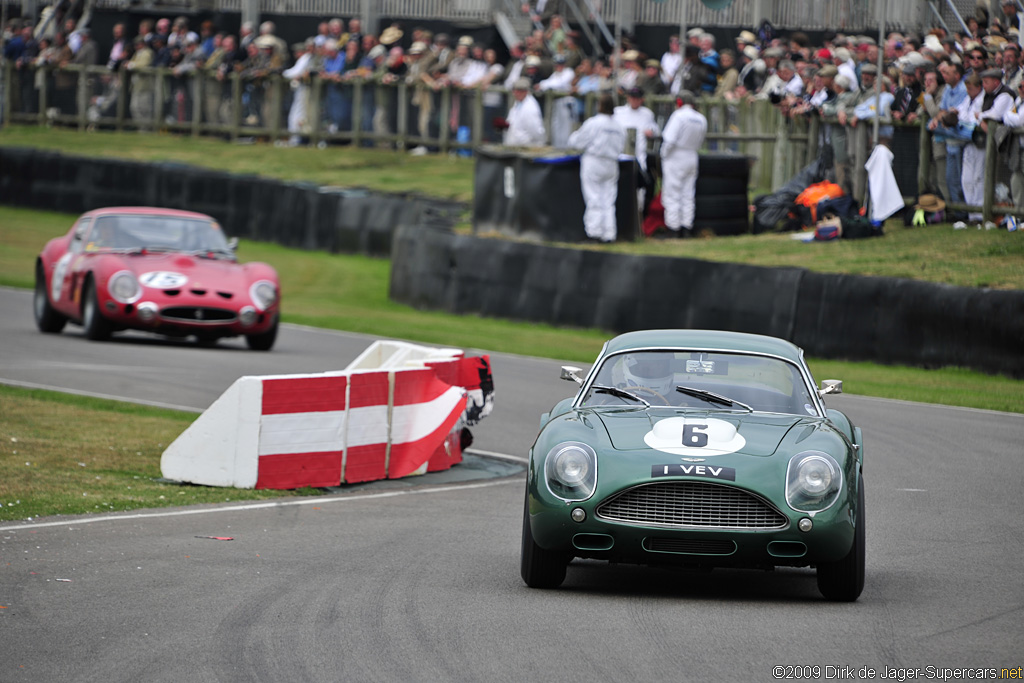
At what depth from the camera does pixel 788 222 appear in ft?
69.9

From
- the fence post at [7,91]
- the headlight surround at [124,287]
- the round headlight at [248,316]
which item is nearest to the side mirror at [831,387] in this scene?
the round headlight at [248,316]

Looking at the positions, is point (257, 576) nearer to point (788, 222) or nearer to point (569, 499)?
point (569, 499)

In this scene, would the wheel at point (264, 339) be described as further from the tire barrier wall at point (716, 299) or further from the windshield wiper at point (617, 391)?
the windshield wiper at point (617, 391)

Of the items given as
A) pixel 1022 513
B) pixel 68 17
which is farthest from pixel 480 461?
pixel 68 17

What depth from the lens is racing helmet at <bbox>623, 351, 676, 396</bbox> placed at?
24.2ft

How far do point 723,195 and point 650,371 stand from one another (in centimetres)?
1496

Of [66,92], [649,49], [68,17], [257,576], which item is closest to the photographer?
[257,576]

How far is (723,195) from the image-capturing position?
72.3ft

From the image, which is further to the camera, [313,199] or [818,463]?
[313,199]

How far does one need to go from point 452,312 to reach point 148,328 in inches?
230

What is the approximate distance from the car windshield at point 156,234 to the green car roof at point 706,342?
1005cm

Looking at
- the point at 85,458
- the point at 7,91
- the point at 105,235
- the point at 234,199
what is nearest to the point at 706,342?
the point at 85,458

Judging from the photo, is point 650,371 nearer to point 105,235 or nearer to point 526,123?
point 105,235

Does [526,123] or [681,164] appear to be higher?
[526,123]
